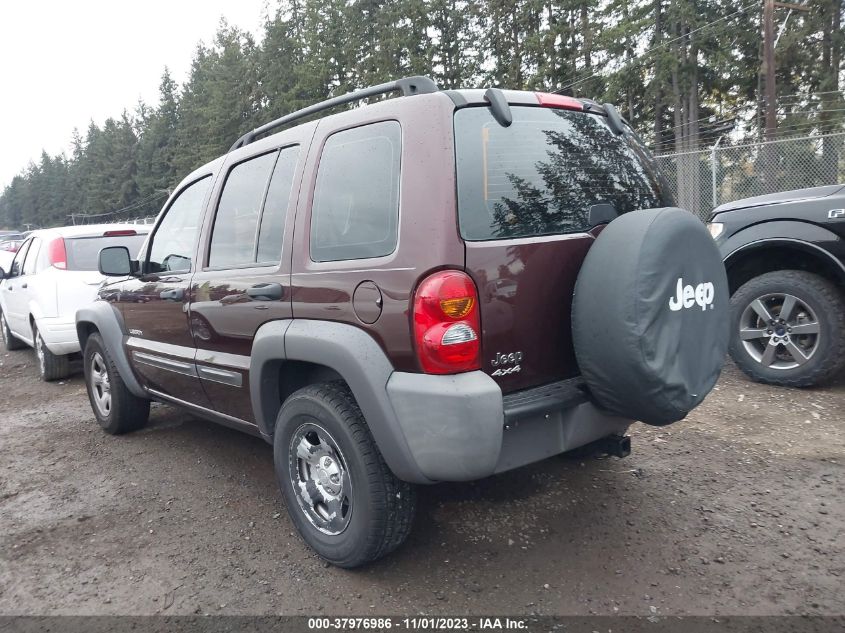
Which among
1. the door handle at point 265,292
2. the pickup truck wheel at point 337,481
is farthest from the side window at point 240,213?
the pickup truck wheel at point 337,481

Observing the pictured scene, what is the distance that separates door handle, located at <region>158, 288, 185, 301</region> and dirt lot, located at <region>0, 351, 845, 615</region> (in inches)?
45.5

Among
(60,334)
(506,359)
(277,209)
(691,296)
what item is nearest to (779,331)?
(691,296)

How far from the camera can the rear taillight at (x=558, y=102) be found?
9.46 ft

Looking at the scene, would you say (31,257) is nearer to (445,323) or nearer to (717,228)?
(445,323)

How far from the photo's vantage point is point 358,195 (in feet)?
9.00

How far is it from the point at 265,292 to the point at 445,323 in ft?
3.51

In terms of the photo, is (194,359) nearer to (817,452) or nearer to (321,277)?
(321,277)

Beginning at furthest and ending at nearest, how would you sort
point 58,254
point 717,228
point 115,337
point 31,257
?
1. point 31,257
2. point 58,254
3. point 717,228
4. point 115,337

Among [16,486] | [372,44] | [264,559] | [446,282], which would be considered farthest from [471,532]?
[372,44]

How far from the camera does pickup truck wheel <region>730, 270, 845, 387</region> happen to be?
4.65 meters

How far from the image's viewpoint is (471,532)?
313 cm

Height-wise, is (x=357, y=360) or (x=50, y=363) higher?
(x=357, y=360)

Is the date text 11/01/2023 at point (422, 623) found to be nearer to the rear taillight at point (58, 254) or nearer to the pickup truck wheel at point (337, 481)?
the pickup truck wheel at point (337, 481)

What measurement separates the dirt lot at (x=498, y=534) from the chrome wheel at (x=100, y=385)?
1.67 feet
